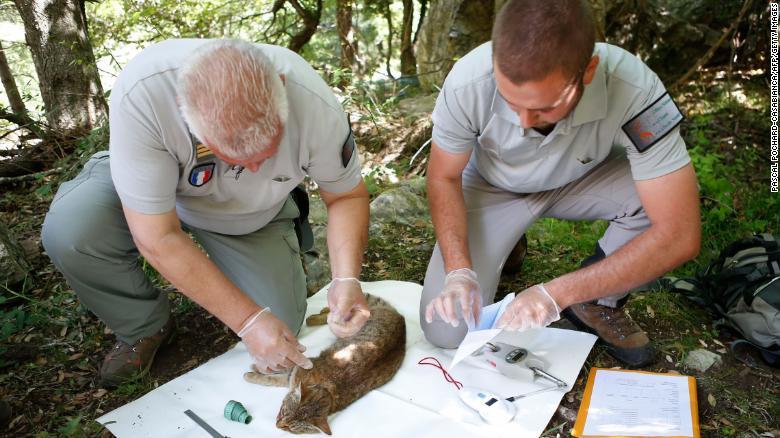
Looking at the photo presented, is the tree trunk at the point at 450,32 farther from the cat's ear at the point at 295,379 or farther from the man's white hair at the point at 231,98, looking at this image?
the man's white hair at the point at 231,98

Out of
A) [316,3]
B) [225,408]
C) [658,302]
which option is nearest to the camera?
[225,408]

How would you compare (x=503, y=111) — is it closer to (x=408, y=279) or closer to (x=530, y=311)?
(x=530, y=311)

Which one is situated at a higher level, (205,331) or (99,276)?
(99,276)

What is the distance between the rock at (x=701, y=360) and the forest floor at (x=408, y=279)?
34mm

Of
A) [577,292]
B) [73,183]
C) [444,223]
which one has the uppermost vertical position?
[73,183]

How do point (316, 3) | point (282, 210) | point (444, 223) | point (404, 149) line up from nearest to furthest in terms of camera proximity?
point (444, 223)
point (282, 210)
point (404, 149)
point (316, 3)

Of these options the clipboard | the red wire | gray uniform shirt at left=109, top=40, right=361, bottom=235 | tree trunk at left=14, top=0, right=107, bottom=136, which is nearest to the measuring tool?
gray uniform shirt at left=109, top=40, right=361, bottom=235

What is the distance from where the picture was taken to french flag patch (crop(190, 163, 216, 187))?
2.04 meters

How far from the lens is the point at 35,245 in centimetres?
349

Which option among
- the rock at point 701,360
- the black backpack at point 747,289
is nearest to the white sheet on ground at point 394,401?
the rock at point 701,360

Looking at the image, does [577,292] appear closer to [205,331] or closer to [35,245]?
[205,331]

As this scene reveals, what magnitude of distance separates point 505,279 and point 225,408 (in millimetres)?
1780

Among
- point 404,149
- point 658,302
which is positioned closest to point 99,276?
point 658,302

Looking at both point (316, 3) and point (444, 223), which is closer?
point (444, 223)
